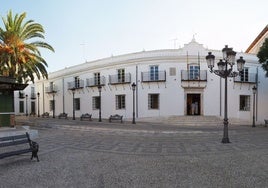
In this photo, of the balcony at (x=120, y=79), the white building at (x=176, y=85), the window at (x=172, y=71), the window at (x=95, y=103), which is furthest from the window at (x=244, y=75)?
the window at (x=95, y=103)

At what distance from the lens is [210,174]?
5.64 m

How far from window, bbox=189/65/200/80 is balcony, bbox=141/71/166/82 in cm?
263

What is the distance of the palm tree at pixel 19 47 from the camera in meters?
18.3

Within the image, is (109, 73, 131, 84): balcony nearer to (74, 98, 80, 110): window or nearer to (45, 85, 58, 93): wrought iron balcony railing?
(74, 98, 80, 110): window

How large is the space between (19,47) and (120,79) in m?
10.4

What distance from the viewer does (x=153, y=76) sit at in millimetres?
23703

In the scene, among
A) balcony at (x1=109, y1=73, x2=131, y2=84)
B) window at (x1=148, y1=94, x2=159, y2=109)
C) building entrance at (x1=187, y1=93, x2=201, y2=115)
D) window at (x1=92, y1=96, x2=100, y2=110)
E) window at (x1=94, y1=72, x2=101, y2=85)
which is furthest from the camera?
window at (x1=92, y1=96, x2=100, y2=110)

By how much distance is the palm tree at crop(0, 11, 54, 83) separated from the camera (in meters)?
18.3

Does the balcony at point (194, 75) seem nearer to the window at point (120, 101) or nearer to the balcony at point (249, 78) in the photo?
the balcony at point (249, 78)

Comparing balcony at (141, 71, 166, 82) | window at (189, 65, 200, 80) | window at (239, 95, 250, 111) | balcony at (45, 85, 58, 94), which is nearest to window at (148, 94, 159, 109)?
balcony at (141, 71, 166, 82)

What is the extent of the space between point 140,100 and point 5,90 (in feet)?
43.9

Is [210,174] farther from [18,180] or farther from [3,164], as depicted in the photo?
[3,164]

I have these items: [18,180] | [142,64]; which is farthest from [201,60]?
[18,180]

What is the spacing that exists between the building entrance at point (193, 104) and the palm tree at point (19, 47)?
46.5ft
